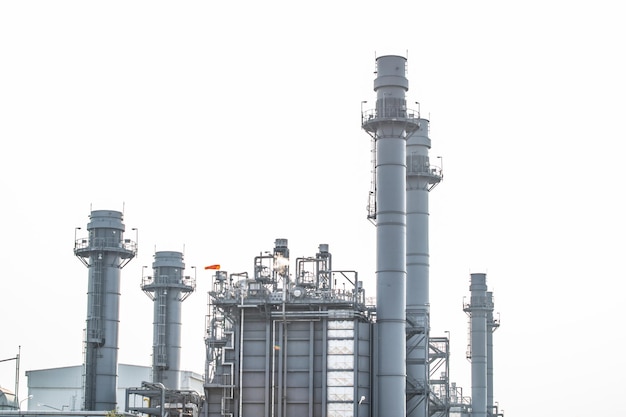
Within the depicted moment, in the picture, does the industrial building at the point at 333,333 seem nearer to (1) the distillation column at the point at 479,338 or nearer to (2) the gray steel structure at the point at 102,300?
(2) the gray steel structure at the point at 102,300

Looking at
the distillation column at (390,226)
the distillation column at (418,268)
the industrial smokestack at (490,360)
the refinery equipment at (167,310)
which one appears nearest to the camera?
Result: the distillation column at (390,226)

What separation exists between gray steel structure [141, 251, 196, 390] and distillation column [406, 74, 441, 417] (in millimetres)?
34221

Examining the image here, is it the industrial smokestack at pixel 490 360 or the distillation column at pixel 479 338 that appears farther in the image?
the industrial smokestack at pixel 490 360

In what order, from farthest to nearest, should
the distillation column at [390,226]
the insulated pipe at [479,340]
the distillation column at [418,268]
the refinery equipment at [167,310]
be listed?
the insulated pipe at [479,340], the refinery equipment at [167,310], the distillation column at [418,268], the distillation column at [390,226]

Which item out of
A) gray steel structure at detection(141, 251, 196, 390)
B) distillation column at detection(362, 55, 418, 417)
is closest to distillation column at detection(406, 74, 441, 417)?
distillation column at detection(362, 55, 418, 417)

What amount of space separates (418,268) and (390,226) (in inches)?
627

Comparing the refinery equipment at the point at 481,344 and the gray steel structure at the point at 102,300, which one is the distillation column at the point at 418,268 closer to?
the gray steel structure at the point at 102,300

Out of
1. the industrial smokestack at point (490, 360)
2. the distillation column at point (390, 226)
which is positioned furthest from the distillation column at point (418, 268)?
the industrial smokestack at point (490, 360)

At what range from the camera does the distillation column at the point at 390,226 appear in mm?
77875

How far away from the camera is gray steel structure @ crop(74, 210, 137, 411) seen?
95.7m

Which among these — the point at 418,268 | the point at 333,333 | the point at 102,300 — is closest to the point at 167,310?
the point at 102,300

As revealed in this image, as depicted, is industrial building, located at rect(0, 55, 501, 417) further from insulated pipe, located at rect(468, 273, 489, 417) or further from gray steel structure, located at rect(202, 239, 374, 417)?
insulated pipe, located at rect(468, 273, 489, 417)

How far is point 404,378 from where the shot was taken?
78.3 meters

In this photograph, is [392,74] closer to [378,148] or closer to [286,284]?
[378,148]
